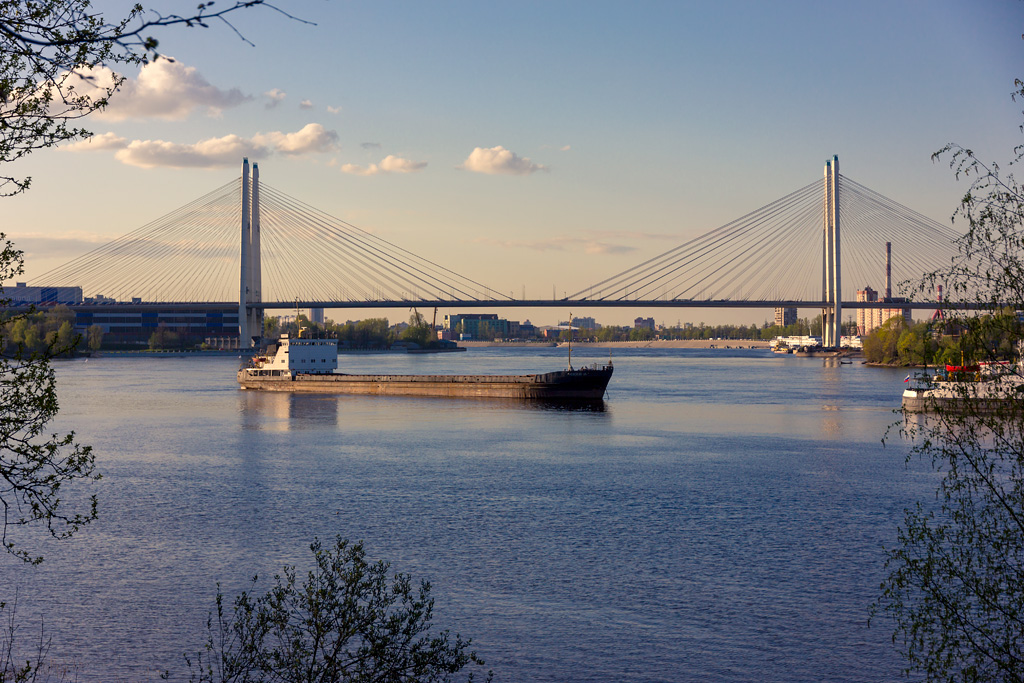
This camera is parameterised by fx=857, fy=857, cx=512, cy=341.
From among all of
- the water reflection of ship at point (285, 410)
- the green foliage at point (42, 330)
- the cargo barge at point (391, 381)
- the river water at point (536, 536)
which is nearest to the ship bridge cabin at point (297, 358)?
the cargo barge at point (391, 381)

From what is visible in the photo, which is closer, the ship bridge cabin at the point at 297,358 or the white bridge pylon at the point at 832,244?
the ship bridge cabin at the point at 297,358

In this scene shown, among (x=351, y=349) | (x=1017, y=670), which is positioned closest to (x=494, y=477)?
(x=1017, y=670)

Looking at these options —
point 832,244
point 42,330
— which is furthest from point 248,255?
point 832,244

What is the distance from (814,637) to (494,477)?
17172 mm

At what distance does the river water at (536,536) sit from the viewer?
14812 mm

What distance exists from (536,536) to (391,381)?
52.9 meters

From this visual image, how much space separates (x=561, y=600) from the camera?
55.6 ft

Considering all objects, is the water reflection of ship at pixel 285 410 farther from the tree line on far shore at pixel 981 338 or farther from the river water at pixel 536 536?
the tree line on far shore at pixel 981 338

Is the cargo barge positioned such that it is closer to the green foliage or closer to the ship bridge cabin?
the ship bridge cabin

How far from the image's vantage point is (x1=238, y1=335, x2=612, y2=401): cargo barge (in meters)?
65.1

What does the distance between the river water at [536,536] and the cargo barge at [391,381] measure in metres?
15.9

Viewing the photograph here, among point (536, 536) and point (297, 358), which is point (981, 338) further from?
point (297, 358)

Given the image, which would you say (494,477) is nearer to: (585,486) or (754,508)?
(585,486)

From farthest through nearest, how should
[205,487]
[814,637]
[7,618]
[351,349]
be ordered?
[351,349]
[205,487]
[7,618]
[814,637]
